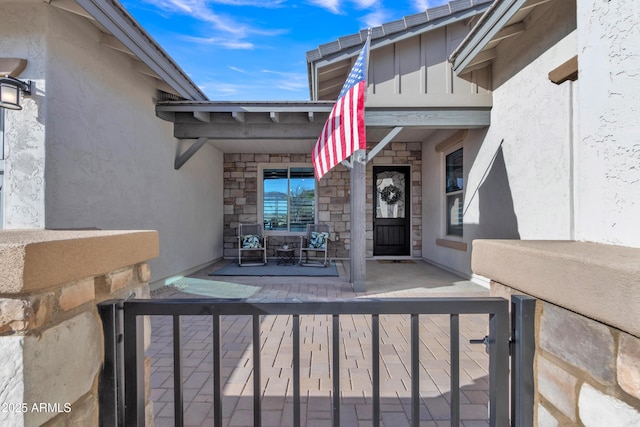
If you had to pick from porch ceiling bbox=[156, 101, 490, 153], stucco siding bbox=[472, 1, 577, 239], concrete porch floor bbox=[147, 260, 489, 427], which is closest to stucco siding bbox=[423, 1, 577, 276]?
stucco siding bbox=[472, 1, 577, 239]

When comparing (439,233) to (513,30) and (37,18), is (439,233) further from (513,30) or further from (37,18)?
(37,18)

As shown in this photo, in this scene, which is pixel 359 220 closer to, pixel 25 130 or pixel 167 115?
pixel 167 115

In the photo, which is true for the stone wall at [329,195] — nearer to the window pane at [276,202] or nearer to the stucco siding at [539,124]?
the window pane at [276,202]

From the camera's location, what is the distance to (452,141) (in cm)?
557

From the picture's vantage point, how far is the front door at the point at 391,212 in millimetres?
7406

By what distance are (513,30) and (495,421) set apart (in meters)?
4.28

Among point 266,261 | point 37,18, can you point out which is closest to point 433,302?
point 37,18

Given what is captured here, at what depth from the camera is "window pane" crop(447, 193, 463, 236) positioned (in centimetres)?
565

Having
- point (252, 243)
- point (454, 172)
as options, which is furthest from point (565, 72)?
point (252, 243)

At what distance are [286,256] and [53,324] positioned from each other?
6627 mm

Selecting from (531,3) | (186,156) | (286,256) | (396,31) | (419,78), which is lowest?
(286,256)

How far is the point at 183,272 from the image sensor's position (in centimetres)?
538

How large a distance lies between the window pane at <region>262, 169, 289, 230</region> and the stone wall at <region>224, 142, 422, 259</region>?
0.75 ft

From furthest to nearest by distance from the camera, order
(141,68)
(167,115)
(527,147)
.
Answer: (167,115) < (141,68) < (527,147)
